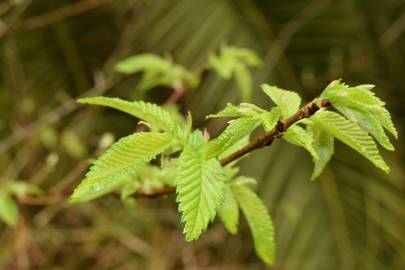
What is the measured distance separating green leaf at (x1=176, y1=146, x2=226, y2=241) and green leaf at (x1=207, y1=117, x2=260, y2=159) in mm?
19

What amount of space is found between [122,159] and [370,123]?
268mm

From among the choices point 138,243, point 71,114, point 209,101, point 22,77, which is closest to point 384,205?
point 209,101

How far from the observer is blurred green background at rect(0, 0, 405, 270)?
208cm

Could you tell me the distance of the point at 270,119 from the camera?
2.08 ft

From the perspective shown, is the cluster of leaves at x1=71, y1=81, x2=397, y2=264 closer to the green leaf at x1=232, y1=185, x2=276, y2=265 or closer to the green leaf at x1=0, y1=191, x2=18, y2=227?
the green leaf at x1=232, y1=185, x2=276, y2=265

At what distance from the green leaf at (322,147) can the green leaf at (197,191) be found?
159 millimetres

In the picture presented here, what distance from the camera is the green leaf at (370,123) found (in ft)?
2.06

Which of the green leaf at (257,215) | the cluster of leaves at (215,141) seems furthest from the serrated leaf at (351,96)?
the green leaf at (257,215)

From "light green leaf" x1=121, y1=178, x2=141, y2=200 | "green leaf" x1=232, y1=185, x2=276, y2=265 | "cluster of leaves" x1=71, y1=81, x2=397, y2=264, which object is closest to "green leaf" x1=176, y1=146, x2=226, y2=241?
"cluster of leaves" x1=71, y1=81, x2=397, y2=264

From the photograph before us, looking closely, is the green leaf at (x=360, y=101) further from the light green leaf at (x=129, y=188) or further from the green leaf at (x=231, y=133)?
the light green leaf at (x=129, y=188)

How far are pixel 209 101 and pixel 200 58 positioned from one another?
0.52ft

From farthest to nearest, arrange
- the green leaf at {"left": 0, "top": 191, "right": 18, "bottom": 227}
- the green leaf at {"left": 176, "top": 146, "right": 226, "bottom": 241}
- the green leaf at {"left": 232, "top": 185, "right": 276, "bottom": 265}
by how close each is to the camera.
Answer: the green leaf at {"left": 0, "top": 191, "right": 18, "bottom": 227} → the green leaf at {"left": 232, "top": 185, "right": 276, "bottom": 265} → the green leaf at {"left": 176, "top": 146, "right": 226, "bottom": 241}

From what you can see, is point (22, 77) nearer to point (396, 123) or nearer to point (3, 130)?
point (3, 130)

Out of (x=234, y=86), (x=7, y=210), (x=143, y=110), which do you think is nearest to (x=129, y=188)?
(x=143, y=110)
